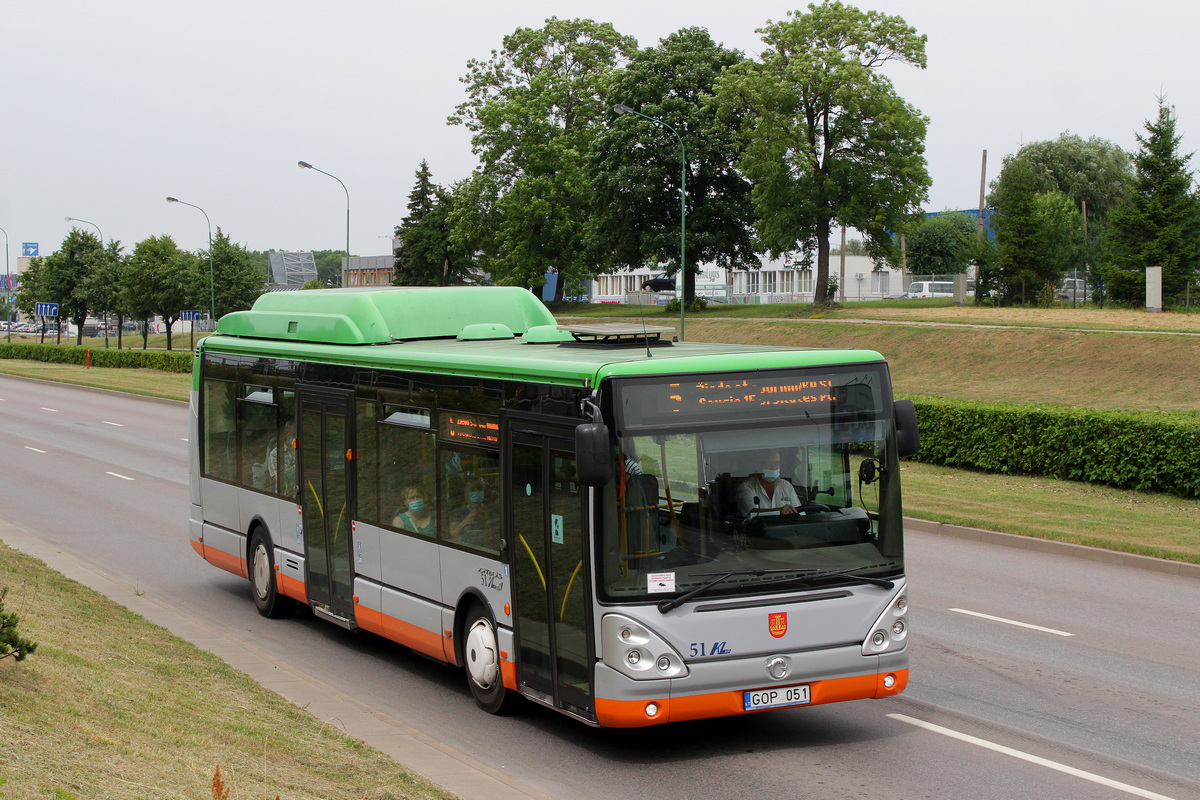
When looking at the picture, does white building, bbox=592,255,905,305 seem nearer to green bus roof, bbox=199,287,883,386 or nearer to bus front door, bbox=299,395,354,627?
green bus roof, bbox=199,287,883,386

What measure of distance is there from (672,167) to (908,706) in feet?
185

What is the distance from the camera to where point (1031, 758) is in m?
7.73

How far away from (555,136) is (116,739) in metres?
65.3

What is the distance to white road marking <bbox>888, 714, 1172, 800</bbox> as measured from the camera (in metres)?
7.10

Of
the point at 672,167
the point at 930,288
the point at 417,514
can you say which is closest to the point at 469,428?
the point at 417,514

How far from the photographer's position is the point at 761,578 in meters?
7.52

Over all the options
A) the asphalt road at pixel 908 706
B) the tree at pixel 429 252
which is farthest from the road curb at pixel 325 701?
the tree at pixel 429 252

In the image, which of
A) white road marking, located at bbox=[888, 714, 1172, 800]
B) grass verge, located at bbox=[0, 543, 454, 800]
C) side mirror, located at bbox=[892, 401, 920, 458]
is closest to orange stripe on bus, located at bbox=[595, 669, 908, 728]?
white road marking, located at bbox=[888, 714, 1172, 800]

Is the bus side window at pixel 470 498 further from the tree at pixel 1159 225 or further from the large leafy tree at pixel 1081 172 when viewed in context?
the large leafy tree at pixel 1081 172

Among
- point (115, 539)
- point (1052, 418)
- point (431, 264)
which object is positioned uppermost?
point (431, 264)

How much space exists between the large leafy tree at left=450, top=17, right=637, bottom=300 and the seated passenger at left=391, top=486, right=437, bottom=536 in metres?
57.3

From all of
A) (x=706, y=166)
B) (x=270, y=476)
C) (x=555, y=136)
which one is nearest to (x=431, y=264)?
(x=555, y=136)

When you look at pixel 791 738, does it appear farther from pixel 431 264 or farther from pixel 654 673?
pixel 431 264

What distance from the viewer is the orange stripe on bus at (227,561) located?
1304cm
